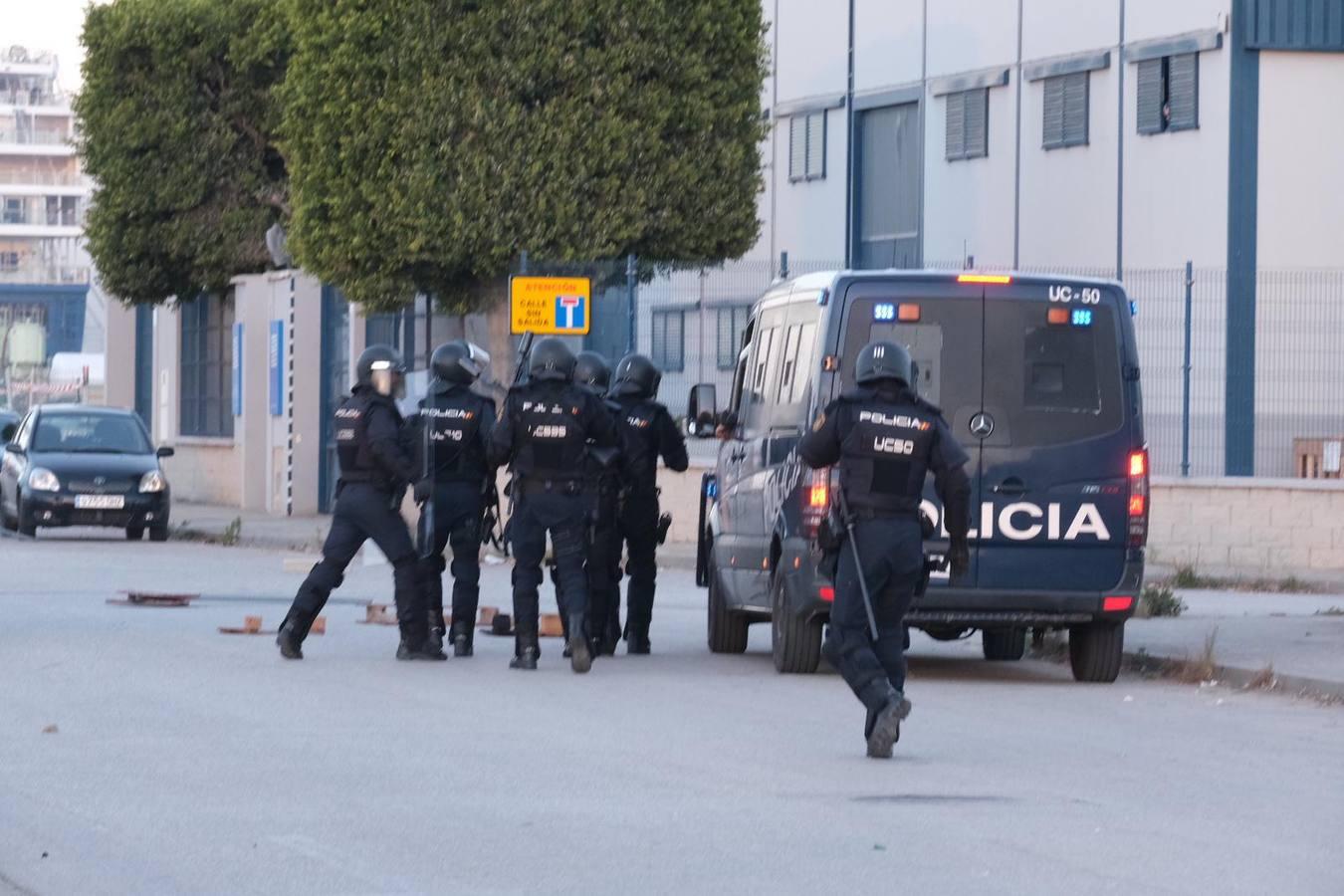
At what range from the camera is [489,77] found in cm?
2794

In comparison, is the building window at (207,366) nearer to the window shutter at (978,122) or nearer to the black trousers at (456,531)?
the window shutter at (978,122)

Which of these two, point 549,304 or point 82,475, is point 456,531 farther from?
point 82,475

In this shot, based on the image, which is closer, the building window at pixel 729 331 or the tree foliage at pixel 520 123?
the building window at pixel 729 331

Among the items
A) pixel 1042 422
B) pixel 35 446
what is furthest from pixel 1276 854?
pixel 35 446

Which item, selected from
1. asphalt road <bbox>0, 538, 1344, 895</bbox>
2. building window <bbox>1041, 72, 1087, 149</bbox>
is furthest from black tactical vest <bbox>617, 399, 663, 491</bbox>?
building window <bbox>1041, 72, 1087, 149</bbox>

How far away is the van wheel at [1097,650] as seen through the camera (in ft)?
45.2

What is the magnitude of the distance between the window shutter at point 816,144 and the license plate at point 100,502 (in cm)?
1524

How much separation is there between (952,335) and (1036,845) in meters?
5.43

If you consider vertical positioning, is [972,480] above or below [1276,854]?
above

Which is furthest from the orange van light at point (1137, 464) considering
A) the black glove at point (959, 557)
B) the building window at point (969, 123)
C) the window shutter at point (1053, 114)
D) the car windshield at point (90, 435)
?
the building window at point (969, 123)

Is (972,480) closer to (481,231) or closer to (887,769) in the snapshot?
(887,769)

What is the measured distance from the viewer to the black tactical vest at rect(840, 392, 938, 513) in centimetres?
1040

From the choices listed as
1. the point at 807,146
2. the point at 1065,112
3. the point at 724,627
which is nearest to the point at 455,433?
the point at 724,627

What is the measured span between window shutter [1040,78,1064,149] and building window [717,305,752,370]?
36.5 ft
